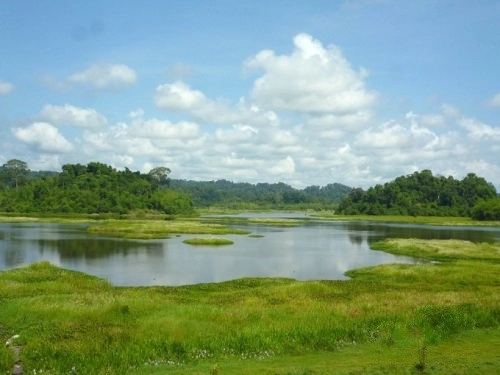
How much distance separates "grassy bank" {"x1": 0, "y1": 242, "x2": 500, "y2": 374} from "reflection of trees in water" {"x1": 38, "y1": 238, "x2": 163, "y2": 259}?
33316 millimetres

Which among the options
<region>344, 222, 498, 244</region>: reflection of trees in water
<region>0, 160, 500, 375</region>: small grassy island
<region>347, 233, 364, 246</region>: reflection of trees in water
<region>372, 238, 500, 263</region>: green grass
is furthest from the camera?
<region>344, 222, 498, 244</region>: reflection of trees in water

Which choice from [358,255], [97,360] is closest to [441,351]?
[97,360]

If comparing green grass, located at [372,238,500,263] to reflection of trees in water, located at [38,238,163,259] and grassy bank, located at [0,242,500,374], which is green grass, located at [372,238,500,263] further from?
reflection of trees in water, located at [38,238,163,259]

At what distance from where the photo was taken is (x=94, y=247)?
252 feet

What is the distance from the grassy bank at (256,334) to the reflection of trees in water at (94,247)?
33316mm

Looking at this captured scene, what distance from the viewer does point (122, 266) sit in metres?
57.4

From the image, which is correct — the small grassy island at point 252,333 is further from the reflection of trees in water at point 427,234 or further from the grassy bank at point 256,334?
the reflection of trees in water at point 427,234

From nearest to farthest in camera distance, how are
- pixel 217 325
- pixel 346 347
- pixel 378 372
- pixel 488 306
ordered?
1. pixel 378 372
2. pixel 346 347
3. pixel 217 325
4. pixel 488 306

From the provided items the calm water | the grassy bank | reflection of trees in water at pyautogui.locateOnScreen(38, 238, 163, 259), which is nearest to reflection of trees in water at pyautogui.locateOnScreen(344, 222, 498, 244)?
the calm water

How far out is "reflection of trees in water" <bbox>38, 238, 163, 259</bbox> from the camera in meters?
69.3

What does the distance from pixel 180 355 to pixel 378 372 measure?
768 cm

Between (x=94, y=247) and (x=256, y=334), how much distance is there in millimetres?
59952

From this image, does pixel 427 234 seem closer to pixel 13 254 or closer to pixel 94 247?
pixel 94 247

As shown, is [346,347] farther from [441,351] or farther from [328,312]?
[328,312]
